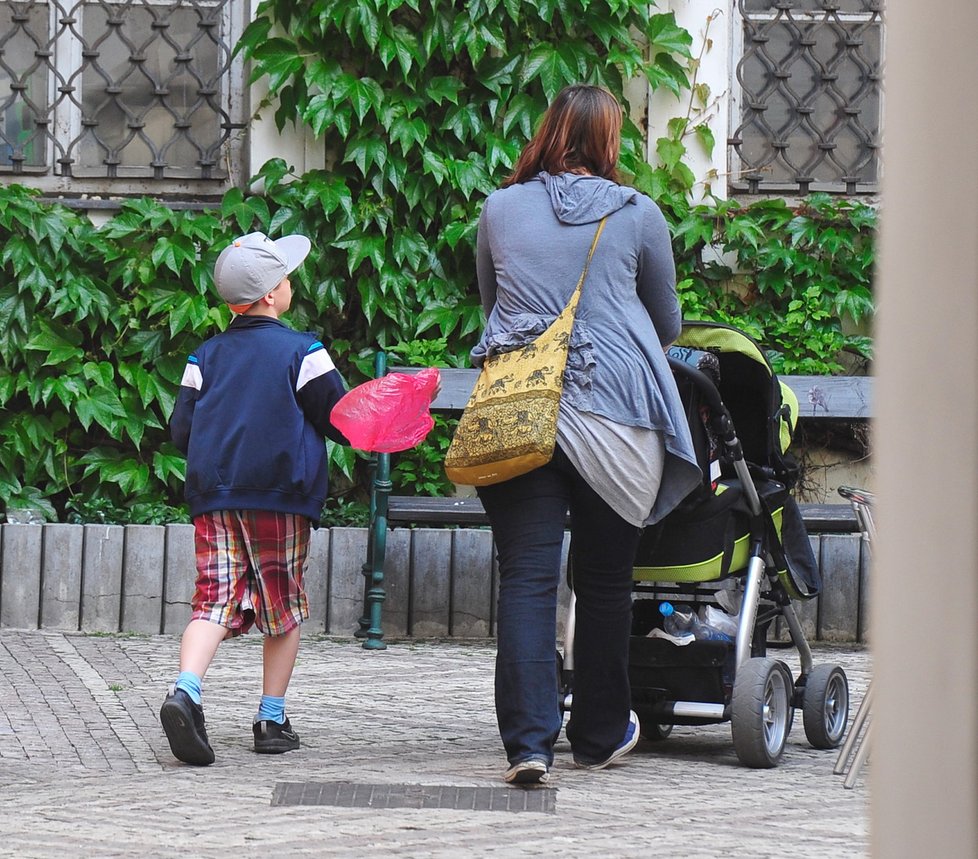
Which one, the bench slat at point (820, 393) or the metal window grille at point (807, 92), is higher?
the metal window grille at point (807, 92)

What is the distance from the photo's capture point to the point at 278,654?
4.70 meters

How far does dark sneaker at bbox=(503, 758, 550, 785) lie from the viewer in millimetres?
3969

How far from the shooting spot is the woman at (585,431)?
4.11m

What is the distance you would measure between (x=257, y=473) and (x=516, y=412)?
36.0 inches

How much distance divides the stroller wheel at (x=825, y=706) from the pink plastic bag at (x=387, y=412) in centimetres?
140

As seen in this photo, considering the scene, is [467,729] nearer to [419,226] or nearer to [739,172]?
[419,226]

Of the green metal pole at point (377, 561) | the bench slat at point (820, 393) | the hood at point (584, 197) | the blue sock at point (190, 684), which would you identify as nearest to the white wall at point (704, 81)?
the bench slat at point (820, 393)

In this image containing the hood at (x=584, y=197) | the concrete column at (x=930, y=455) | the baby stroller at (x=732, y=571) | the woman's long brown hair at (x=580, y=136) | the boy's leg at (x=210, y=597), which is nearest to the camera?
the concrete column at (x=930, y=455)

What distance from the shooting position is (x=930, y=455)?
1398 millimetres

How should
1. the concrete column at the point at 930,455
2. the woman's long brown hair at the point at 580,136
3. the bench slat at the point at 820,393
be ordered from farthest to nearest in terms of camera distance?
the bench slat at the point at 820,393
the woman's long brown hair at the point at 580,136
the concrete column at the point at 930,455

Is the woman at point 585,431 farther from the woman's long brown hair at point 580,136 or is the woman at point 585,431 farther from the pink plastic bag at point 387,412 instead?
the pink plastic bag at point 387,412

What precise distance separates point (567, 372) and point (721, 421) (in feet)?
2.05

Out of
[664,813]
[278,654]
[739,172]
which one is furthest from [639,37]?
[664,813]

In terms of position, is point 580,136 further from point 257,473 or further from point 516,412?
point 257,473
